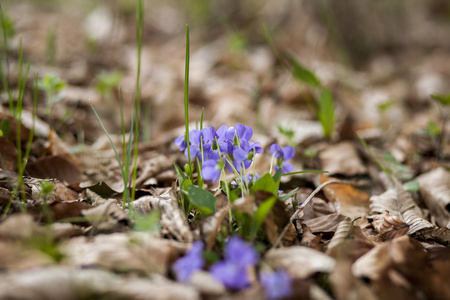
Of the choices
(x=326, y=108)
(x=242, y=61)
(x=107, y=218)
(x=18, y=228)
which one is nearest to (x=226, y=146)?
(x=107, y=218)

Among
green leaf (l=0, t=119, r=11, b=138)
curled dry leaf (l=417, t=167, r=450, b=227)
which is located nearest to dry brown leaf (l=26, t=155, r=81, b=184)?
green leaf (l=0, t=119, r=11, b=138)

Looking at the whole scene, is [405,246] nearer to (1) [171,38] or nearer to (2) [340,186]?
(2) [340,186]

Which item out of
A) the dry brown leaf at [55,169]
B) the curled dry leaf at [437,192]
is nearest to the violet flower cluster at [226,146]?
the dry brown leaf at [55,169]

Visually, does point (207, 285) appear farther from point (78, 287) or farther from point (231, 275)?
point (78, 287)

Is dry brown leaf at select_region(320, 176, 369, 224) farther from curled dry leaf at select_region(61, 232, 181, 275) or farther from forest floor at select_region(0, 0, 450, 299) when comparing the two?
curled dry leaf at select_region(61, 232, 181, 275)

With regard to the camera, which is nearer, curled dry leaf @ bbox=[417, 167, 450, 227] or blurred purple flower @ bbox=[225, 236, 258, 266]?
blurred purple flower @ bbox=[225, 236, 258, 266]
